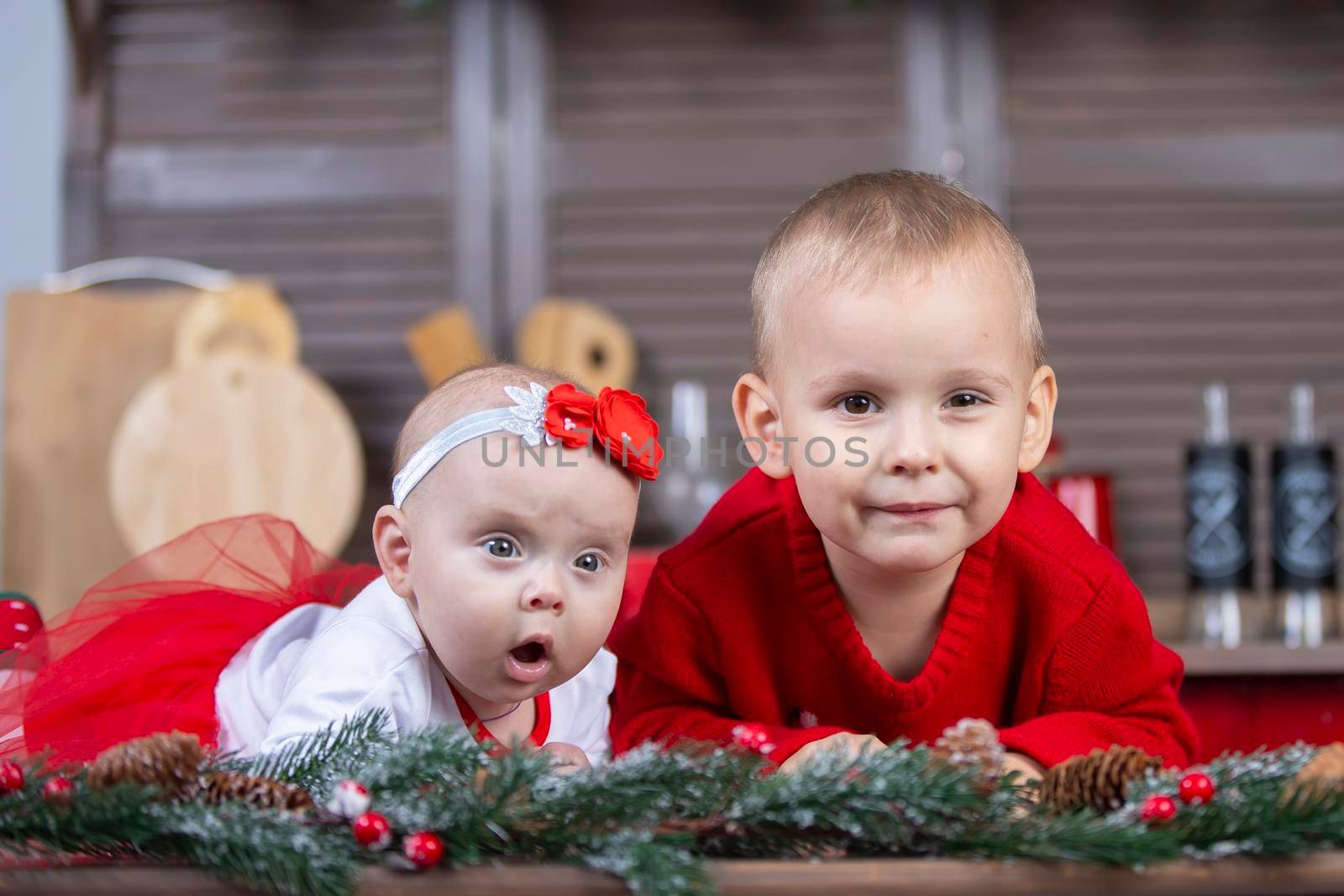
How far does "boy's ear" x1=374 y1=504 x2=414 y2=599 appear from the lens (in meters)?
0.72

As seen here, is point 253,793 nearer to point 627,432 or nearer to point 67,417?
point 627,432

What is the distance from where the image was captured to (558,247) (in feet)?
6.28

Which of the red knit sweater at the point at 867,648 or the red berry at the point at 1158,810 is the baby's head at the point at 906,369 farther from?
the red berry at the point at 1158,810

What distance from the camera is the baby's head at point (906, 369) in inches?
26.2

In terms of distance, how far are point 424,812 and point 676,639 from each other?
1.09ft

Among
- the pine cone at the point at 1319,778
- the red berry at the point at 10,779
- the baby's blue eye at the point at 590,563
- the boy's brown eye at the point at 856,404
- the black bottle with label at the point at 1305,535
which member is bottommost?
the black bottle with label at the point at 1305,535

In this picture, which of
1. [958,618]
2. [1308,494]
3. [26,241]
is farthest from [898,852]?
[26,241]

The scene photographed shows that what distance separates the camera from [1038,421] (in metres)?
0.77

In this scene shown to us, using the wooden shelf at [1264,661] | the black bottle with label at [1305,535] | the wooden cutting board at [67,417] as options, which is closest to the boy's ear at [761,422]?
the wooden shelf at [1264,661]

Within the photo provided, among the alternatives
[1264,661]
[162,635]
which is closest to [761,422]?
[162,635]

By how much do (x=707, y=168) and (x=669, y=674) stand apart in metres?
1.24

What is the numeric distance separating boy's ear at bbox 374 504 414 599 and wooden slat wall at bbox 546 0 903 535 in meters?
1.19

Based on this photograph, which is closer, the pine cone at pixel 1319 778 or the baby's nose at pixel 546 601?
the pine cone at pixel 1319 778

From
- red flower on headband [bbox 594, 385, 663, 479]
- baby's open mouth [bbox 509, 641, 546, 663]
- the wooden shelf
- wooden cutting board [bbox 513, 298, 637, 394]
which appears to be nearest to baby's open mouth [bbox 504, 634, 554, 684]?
baby's open mouth [bbox 509, 641, 546, 663]
